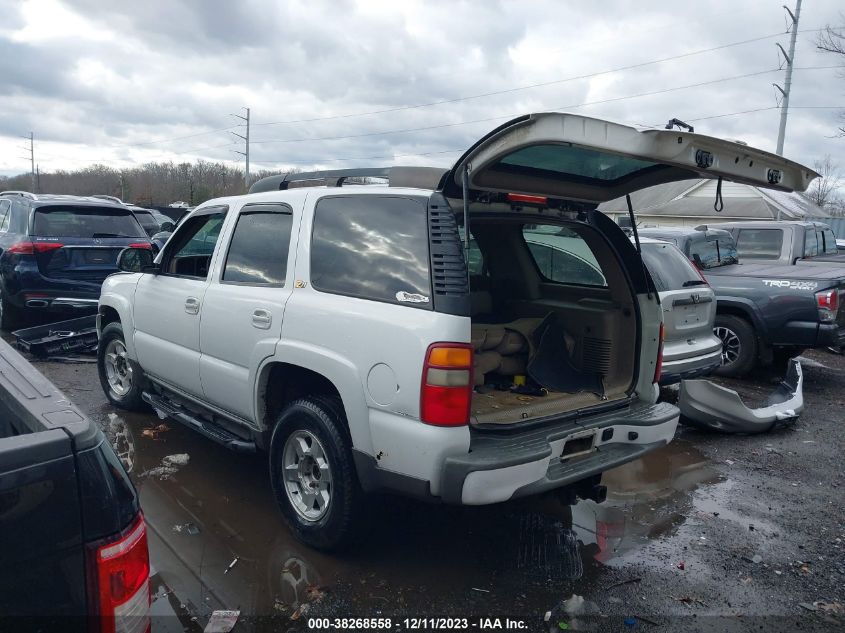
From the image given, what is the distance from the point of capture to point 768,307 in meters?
7.70

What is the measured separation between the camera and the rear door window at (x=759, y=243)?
9430 millimetres

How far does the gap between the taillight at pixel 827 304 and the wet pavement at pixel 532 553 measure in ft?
8.20

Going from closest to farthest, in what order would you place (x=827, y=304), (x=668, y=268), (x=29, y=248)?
(x=668, y=268) < (x=827, y=304) < (x=29, y=248)

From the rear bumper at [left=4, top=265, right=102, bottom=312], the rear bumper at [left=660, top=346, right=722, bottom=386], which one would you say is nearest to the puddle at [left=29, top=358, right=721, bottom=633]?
the rear bumper at [left=660, top=346, right=722, bottom=386]

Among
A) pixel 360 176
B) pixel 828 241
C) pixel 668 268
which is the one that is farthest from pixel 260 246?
pixel 828 241

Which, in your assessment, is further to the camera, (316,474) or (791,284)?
(791,284)

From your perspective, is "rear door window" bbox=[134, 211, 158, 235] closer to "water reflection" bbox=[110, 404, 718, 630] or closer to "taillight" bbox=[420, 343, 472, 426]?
"water reflection" bbox=[110, 404, 718, 630]

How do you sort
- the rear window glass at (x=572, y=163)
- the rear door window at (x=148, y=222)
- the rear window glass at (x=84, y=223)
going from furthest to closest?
1. the rear door window at (x=148, y=222)
2. the rear window glass at (x=84, y=223)
3. the rear window glass at (x=572, y=163)

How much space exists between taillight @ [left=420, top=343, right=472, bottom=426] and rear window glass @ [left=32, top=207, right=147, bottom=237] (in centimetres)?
728

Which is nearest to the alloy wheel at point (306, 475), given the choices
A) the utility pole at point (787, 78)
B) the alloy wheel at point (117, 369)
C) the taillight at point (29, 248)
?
the alloy wheel at point (117, 369)

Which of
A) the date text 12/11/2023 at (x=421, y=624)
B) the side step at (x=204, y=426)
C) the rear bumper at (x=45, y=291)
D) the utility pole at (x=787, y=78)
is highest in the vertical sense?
the utility pole at (x=787, y=78)

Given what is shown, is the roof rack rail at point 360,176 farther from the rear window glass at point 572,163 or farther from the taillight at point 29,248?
the taillight at point 29,248

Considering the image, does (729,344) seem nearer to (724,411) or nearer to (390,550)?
(724,411)

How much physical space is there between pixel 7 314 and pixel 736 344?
9.45 m
